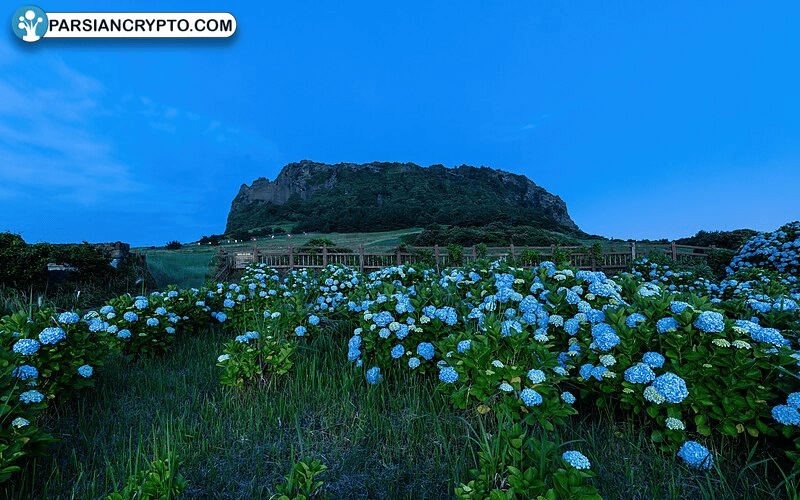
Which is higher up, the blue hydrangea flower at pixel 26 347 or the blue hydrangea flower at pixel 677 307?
the blue hydrangea flower at pixel 677 307

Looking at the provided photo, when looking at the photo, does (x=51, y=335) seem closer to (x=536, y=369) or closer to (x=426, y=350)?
(x=426, y=350)

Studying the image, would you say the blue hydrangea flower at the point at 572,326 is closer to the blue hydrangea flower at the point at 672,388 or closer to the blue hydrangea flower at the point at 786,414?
the blue hydrangea flower at the point at 672,388

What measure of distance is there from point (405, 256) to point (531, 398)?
15375 millimetres

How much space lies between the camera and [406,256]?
1745 cm

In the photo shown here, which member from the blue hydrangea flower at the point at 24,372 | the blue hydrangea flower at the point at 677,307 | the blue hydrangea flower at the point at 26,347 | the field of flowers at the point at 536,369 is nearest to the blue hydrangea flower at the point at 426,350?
the field of flowers at the point at 536,369

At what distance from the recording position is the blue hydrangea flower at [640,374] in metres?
2.13

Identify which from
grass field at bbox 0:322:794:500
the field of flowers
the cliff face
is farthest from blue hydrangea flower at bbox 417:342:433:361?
the cliff face

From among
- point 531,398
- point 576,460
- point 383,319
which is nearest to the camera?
point 576,460

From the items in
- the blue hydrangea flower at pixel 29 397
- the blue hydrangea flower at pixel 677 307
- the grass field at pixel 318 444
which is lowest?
the grass field at pixel 318 444

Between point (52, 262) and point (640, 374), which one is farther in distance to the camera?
point (52, 262)

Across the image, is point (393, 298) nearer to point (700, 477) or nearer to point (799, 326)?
point (700, 477)

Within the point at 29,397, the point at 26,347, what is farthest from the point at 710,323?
the point at 26,347

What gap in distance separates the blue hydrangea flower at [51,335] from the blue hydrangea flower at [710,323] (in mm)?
4945

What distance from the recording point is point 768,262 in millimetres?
10031
